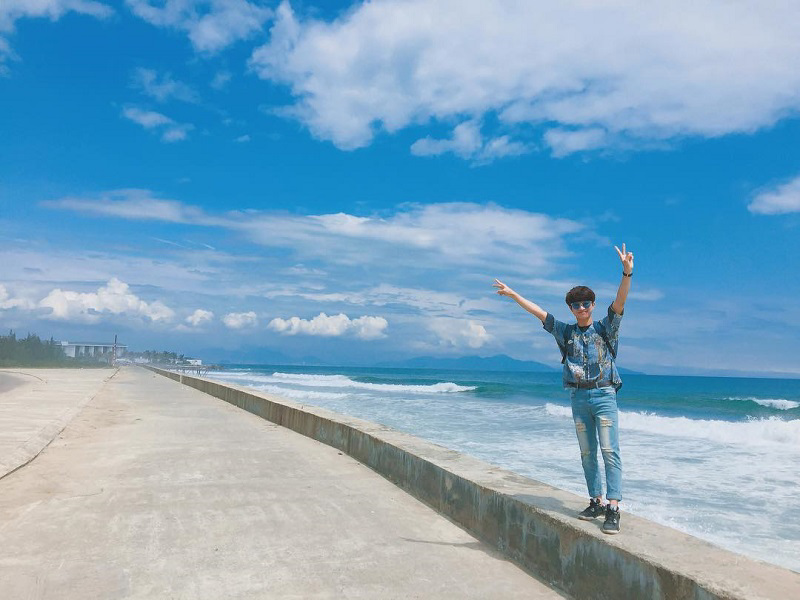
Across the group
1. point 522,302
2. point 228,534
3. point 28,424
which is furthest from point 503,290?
point 28,424

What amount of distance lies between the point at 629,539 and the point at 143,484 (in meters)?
4.84

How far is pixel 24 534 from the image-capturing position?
4.39 m

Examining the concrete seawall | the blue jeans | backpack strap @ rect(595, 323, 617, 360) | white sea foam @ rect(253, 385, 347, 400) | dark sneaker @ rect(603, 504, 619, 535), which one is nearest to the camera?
the concrete seawall

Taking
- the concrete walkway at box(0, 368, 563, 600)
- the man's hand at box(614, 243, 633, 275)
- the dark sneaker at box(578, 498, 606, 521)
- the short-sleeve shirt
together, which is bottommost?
the concrete walkway at box(0, 368, 563, 600)

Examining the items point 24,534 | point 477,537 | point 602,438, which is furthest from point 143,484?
point 602,438

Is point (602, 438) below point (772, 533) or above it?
above

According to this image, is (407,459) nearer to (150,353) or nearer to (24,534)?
(24,534)

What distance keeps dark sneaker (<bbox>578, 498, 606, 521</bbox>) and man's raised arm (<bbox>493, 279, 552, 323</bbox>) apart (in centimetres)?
115

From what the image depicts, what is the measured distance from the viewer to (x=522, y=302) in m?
4.10

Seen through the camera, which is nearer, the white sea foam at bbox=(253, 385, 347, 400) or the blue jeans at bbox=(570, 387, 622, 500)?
the blue jeans at bbox=(570, 387, 622, 500)

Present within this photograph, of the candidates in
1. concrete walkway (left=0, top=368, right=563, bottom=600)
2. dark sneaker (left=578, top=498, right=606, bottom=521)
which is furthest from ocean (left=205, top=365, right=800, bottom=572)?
concrete walkway (left=0, top=368, right=563, bottom=600)

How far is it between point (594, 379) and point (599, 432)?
1.03 ft

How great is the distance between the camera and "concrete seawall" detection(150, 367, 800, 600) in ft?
8.87

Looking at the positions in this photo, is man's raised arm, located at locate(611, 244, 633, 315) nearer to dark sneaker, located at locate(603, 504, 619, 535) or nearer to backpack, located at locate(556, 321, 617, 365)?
backpack, located at locate(556, 321, 617, 365)
